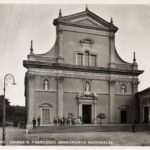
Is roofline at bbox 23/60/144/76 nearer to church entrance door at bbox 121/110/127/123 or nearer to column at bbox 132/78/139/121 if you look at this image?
column at bbox 132/78/139/121

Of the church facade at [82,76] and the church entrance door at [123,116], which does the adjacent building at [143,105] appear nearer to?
the church facade at [82,76]

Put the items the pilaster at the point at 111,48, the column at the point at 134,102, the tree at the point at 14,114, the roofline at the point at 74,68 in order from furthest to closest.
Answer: the column at the point at 134,102 < the pilaster at the point at 111,48 < the tree at the point at 14,114 < the roofline at the point at 74,68

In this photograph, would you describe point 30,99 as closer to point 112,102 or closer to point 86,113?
point 86,113

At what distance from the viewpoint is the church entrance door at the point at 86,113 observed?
22.4m

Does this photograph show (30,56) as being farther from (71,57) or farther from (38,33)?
(38,33)

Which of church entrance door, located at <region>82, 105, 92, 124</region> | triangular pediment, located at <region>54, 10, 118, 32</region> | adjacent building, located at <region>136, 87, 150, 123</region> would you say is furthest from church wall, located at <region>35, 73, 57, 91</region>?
adjacent building, located at <region>136, 87, 150, 123</region>

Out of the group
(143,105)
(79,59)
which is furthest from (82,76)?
(143,105)

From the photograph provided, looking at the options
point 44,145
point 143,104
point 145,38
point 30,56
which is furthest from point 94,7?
point 143,104

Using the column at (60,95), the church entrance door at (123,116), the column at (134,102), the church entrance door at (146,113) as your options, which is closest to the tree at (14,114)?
the column at (60,95)

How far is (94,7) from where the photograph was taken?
1401 cm

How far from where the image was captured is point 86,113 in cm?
2250

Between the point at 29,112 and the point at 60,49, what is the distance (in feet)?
15.2

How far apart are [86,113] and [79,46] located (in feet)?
15.0

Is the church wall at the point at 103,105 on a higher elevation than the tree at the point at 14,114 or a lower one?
higher
